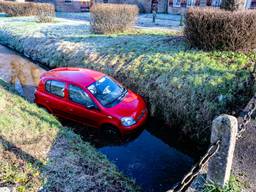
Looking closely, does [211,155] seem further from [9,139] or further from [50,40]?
[50,40]

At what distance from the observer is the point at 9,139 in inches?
267

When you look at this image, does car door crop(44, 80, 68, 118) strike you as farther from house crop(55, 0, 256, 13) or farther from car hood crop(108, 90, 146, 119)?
house crop(55, 0, 256, 13)

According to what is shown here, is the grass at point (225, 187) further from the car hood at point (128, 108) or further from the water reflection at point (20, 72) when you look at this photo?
the water reflection at point (20, 72)

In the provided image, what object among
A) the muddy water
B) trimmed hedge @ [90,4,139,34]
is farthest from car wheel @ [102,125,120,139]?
trimmed hedge @ [90,4,139,34]

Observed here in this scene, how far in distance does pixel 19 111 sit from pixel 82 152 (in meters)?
2.79

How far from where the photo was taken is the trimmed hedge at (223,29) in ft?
33.8

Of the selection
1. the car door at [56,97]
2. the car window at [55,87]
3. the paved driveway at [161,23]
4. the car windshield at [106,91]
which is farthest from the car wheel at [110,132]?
the paved driveway at [161,23]

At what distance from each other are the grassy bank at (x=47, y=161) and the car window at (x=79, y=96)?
50.7 inches

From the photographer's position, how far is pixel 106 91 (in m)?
9.27

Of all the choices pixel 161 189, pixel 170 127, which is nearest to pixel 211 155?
pixel 161 189

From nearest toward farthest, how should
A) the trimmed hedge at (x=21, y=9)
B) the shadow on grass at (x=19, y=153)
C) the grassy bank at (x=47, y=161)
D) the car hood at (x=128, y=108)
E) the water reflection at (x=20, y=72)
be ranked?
the grassy bank at (x=47, y=161) < the shadow on grass at (x=19, y=153) < the car hood at (x=128, y=108) < the water reflection at (x=20, y=72) < the trimmed hedge at (x=21, y=9)

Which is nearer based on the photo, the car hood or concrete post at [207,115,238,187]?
concrete post at [207,115,238,187]

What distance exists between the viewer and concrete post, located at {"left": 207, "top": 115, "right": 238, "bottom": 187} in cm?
351

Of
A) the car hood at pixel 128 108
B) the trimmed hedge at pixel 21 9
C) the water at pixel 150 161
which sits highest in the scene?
the trimmed hedge at pixel 21 9
